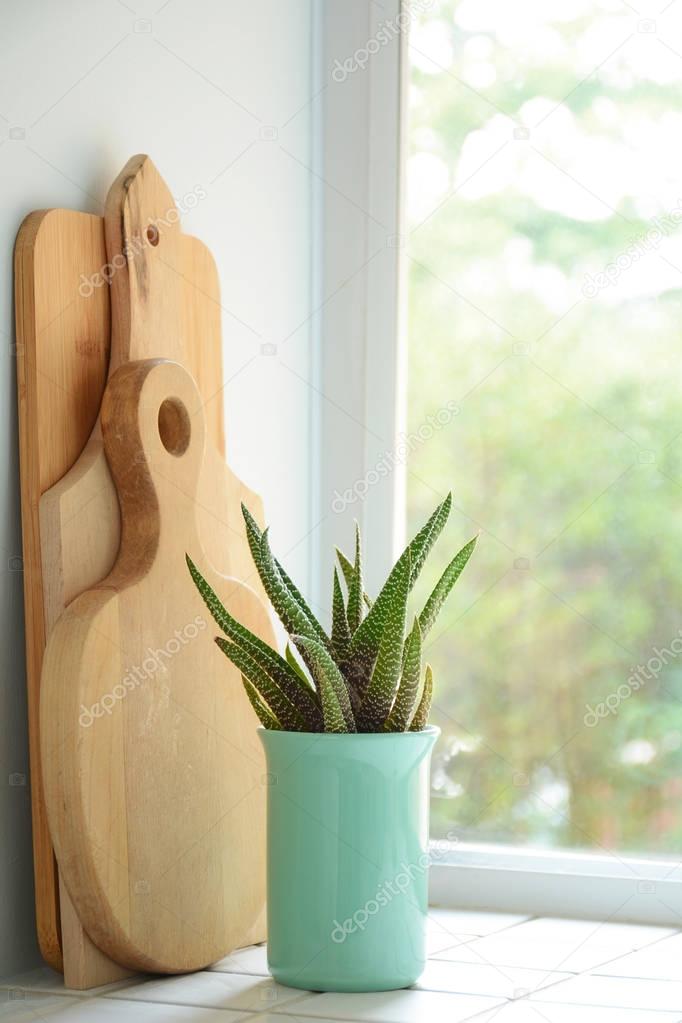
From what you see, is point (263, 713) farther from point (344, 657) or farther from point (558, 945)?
point (558, 945)

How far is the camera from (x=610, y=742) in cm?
116

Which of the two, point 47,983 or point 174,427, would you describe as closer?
point 47,983

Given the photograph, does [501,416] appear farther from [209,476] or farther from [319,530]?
[209,476]

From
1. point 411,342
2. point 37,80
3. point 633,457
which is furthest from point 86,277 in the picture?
point 633,457

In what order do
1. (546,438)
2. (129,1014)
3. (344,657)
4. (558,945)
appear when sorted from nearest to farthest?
(129,1014) < (344,657) < (558,945) < (546,438)

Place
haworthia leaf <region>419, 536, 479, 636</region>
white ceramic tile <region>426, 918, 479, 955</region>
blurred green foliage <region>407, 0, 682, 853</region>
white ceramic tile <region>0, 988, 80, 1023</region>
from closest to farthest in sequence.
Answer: white ceramic tile <region>0, 988, 80, 1023</region> < haworthia leaf <region>419, 536, 479, 636</region> < white ceramic tile <region>426, 918, 479, 955</region> < blurred green foliage <region>407, 0, 682, 853</region>

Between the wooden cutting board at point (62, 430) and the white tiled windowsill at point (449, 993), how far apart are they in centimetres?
5

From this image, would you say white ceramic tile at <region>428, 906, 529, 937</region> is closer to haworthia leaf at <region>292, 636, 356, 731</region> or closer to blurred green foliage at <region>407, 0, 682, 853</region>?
blurred green foliage at <region>407, 0, 682, 853</region>

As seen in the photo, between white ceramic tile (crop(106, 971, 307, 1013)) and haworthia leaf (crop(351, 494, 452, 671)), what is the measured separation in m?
0.23

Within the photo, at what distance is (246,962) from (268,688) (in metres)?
0.23

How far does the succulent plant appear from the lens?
2.84 ft

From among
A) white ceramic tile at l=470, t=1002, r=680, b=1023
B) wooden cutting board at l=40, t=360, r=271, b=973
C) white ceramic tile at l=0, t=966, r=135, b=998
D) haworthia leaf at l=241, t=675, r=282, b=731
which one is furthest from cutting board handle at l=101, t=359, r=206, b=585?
white ceramic tile at l=470, t=1002, r=680, b=1023

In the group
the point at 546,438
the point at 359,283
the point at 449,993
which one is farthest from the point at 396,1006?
the point at 359,283

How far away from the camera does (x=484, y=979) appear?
0.91 m
